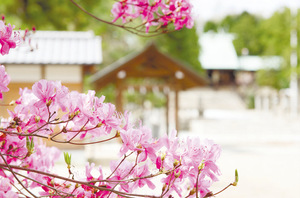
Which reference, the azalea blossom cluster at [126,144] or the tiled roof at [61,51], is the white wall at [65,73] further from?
the azalea blossom cluster at [126,144]

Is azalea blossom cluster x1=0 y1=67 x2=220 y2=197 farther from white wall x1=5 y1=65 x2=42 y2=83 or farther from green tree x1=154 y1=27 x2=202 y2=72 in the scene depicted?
green tree x1=154 y1=27 x2=202 y2=72

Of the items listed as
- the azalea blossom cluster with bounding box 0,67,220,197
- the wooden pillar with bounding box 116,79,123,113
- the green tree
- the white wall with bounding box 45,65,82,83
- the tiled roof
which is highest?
the green tree

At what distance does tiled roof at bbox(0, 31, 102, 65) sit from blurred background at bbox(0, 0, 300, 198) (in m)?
0.03

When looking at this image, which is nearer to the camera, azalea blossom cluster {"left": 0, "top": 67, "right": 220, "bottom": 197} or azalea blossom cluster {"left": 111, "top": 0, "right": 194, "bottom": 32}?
azalea blossom cluster {"left": 0, "top": 67, "right": 220, "bottom": 197}

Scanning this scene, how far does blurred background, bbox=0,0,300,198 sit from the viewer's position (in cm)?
1129

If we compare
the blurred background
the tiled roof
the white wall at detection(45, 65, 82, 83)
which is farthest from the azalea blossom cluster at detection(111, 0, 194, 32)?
the white wall at detection(45, 65, 82, 83)

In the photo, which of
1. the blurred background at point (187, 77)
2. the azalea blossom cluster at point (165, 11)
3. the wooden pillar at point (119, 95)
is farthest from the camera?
the wooden pillar at point (119, 95)

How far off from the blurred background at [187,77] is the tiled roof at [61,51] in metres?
0.03

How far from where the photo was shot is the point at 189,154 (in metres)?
1.60

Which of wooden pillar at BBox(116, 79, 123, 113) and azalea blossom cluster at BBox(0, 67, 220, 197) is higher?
wooden pillar at BBox(116, 79, 123, 113)

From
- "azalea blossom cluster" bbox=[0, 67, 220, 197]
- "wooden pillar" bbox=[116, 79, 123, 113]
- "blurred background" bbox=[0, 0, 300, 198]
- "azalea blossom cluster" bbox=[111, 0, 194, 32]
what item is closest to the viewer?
"azalea blossom cluster" bbox=[0, 67, 220, 197]

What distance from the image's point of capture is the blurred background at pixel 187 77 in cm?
1129

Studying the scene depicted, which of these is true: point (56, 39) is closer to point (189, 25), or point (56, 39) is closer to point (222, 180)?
point (222, 180)

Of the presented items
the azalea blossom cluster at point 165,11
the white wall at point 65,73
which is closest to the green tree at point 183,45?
the white wall at point 65,73
